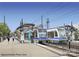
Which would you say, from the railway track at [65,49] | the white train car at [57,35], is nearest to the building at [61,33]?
the white train car at [57,35]

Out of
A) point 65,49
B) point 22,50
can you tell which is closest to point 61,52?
point 65,49

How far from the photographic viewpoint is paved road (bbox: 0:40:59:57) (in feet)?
21.7

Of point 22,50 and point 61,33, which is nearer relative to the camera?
point 61,33

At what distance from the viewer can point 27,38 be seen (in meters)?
→ 6.74

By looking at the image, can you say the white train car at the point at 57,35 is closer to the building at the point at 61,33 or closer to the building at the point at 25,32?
the building at the point at 61,33

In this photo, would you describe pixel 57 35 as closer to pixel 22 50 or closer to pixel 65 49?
pixel 65 49

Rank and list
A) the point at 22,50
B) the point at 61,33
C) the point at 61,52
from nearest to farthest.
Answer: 1. the point at 61,33
2. the point at 22,50
3. the point at 61,52

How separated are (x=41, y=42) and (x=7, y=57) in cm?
65

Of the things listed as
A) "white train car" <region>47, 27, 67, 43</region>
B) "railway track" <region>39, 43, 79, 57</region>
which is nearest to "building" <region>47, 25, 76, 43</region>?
"white train car" <region>47, 27, 67, 43</region>

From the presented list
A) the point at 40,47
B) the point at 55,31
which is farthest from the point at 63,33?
the point at 40,47

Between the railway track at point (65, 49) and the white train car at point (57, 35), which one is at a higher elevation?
the white train car at point (57, 35)

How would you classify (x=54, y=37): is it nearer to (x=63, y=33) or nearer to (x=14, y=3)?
(x=63, y=33)

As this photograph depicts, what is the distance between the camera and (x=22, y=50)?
670cm

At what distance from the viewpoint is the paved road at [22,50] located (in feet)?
21.7
